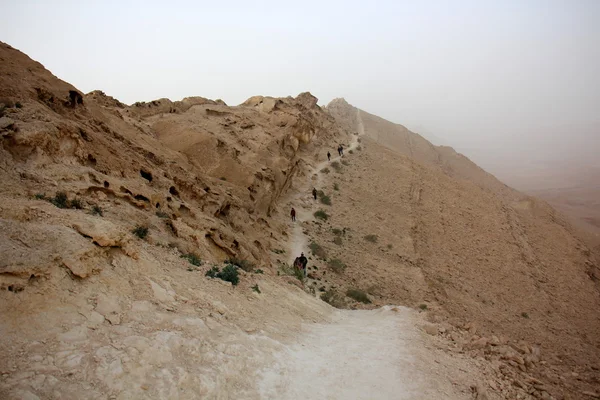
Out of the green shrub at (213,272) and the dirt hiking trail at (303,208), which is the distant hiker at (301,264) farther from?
the green shrub at (213,272)

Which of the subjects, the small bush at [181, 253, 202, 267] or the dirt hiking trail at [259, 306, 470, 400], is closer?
the dirt hiking trail at [259, 306, 470, 400]

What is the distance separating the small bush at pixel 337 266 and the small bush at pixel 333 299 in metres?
2.31

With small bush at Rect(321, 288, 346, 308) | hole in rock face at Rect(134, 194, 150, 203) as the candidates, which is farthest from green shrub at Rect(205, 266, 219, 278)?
small bush at Rect(321, 288, 346, 308)

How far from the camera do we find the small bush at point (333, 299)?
11289 millimetres

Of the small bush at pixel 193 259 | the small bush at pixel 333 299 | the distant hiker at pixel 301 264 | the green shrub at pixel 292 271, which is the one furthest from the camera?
the distant hiker at pixel 301 264

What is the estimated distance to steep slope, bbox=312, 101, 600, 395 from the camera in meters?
13.1

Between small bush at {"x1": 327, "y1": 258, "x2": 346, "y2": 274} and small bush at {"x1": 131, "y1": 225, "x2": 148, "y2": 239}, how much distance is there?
8998 millimetres

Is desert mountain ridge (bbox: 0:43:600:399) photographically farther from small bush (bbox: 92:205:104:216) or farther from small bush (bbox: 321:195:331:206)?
small bush (bbox: 321:195:331:206)

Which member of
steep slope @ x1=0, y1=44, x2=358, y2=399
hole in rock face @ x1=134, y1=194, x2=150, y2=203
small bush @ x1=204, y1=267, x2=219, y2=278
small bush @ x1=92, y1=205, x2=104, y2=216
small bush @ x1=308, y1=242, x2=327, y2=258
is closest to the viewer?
steep slope @ x1=0, y1=44, x2=358, y2=399

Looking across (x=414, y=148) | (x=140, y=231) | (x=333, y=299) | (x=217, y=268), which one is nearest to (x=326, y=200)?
(x=333, y=299)

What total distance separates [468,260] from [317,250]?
30.0ft

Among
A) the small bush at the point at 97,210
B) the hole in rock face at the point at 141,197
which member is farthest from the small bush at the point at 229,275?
the hole in rock face at the point at 141,197

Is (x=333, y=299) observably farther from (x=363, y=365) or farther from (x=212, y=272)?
(x=212, y=272)

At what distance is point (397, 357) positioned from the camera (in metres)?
7.02
